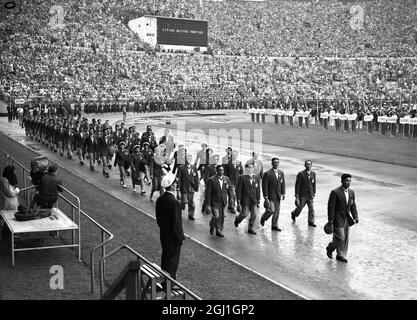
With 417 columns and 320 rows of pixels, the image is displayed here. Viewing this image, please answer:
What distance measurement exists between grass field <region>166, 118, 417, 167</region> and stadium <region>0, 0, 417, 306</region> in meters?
0.15

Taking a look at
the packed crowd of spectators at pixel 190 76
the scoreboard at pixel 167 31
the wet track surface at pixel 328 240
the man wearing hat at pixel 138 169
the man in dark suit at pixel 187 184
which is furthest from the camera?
the scoreboard at pixel 167 31

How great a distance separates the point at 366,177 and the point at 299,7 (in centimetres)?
6511

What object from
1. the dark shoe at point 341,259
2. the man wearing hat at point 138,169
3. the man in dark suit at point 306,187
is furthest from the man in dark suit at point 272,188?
the man wearing hat at point 138,169

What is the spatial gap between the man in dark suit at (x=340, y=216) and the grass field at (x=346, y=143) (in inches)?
481

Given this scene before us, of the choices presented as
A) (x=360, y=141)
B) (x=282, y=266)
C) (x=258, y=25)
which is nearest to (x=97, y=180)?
(x=282, y=266)

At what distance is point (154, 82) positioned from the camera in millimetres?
58531

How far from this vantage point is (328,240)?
11227mm

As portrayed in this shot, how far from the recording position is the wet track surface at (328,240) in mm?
8562

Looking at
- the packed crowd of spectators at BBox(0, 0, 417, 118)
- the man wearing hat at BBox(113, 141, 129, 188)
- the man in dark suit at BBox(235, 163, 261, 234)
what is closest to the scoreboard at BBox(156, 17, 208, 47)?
the packed crowd of spectators at BBox(0, 0, 417, 118)

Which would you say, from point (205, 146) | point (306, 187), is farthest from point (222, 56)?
point (306, 187)

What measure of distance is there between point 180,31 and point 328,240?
56570mm

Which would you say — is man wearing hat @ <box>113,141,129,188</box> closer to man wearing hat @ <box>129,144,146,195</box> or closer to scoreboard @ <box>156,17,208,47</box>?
man wearing hat @ <box>129,144,146,195</box>

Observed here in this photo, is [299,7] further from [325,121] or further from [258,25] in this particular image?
[325,121]

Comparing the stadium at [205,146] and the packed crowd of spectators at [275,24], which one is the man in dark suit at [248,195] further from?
the packed crowd of spectators at [275,24]
